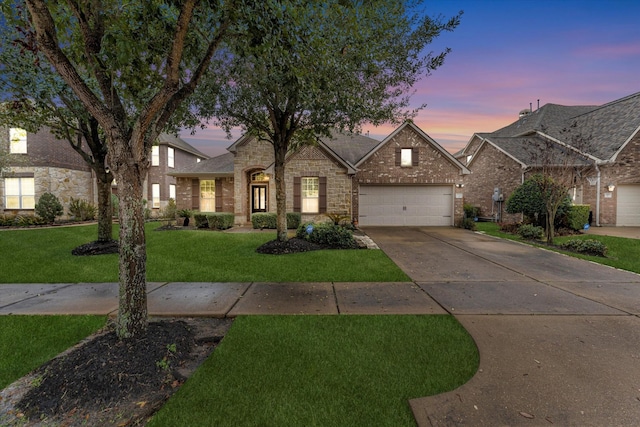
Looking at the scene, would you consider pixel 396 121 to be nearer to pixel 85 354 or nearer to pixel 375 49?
pixel 375 49

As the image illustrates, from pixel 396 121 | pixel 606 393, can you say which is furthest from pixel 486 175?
pixel 606 393

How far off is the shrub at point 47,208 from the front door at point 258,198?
11.5 metres

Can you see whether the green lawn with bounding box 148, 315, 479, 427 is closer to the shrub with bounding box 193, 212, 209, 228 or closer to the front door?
the shrub with bounding box 193, 212, 209, 228

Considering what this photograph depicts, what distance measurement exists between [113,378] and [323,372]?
6.52 ft

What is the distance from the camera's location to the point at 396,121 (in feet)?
35.0

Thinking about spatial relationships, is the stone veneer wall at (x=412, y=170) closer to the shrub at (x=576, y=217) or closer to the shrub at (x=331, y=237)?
the shrub at (x=576, y=217)

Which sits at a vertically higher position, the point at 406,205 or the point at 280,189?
the point at 280,189

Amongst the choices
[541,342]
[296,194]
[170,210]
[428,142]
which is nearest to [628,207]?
[428,142]

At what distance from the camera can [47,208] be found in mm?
17266

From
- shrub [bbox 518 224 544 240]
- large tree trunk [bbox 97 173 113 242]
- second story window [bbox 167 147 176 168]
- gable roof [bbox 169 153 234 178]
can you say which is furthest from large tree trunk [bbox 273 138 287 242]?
second story window [bbox 167 147 176 168]

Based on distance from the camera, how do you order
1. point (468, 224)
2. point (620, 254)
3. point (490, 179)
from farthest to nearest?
point (490, 179) < point (468, 224) < point (620, 254)

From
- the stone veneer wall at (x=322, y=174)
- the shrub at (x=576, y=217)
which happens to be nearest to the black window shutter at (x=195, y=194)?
the stone veneer wall at (x=322, y=174)

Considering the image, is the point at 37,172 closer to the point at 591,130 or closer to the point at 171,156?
the point at 171,156

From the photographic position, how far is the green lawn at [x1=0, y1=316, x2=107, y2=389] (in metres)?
3.04
